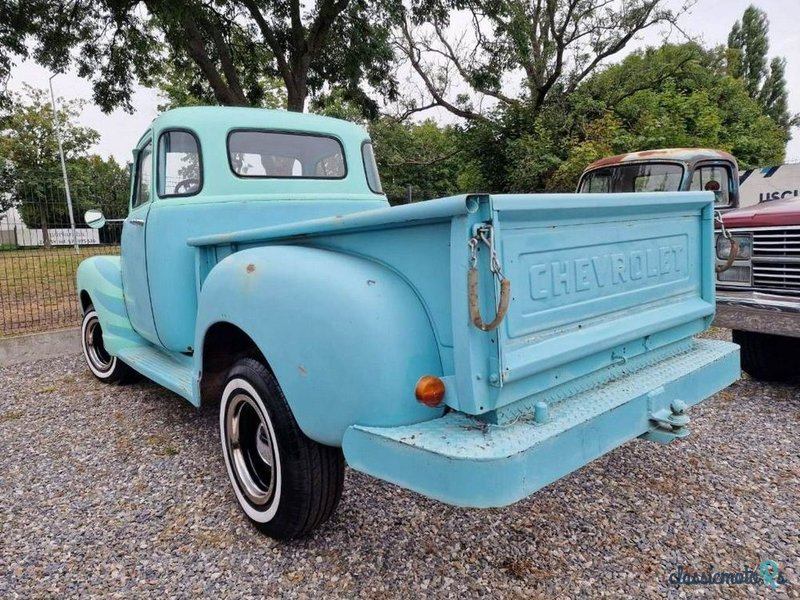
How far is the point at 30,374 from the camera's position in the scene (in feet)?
18.5

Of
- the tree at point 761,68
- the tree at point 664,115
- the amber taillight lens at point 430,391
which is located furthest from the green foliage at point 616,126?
the tree at point 761,68

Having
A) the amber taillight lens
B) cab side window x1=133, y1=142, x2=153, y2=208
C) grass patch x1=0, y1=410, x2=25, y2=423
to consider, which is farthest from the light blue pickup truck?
grass patch x1=0, y1=410, x2=25, y2=423

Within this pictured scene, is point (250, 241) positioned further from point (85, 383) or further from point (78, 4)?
point (78, 4)

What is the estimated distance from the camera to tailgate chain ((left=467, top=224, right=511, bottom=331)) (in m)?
1.65

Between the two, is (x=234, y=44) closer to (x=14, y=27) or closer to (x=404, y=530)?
(x=14, y=27)

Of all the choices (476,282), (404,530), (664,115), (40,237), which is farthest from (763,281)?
(664,115)

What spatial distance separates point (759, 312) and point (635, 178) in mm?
2921

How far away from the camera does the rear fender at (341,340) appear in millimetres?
1796

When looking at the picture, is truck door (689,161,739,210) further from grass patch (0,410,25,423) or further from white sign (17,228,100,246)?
white sign (17,228,100,246)

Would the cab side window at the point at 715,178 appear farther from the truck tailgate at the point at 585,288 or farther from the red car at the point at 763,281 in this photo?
A: the truck tailgate at the point at 585,288

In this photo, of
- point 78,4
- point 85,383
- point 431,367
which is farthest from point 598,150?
point 431,367

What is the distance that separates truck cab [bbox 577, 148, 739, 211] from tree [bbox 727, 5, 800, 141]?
3571 centimetres

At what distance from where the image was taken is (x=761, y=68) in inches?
1388

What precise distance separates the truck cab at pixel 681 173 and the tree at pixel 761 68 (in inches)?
1406
